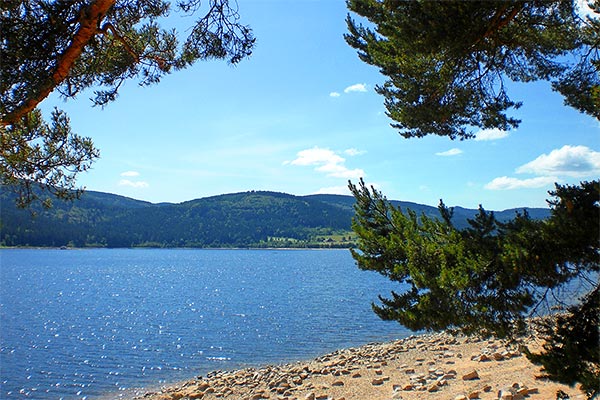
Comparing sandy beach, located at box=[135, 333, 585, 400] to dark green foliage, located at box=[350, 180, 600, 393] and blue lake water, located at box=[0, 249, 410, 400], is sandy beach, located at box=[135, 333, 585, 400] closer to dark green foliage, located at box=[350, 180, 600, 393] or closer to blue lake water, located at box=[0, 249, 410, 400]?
blue lake water, located at box=[0, 249, 410, 400]

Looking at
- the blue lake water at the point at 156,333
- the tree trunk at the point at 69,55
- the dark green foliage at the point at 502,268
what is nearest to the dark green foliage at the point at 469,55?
the dark green foliage at the point at 502,268

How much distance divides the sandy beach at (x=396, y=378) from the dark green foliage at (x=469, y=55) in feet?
16.5

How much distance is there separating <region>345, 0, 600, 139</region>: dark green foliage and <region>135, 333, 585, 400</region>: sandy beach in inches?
198

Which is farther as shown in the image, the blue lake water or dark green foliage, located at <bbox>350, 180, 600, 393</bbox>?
the blue lake water

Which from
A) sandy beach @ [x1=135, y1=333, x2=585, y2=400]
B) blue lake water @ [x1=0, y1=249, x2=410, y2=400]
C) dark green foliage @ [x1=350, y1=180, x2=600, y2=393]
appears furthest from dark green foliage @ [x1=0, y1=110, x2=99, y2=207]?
blue lake water @ [x1=0, y1=249, x2=410, y2=400]

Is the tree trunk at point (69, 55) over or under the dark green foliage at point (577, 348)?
over

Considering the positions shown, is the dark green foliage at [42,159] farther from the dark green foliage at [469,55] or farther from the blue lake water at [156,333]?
the blue lake water at [156,333]

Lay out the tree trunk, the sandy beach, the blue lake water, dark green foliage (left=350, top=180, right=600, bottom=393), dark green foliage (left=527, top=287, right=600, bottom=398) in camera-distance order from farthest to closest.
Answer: the blue lake water → the sandy beach → the tree trunk → dark green foliage (left=350, top=180, right=600, bottom=393) → dark green foliage (left=527, top=287, right=600, bottom=398)

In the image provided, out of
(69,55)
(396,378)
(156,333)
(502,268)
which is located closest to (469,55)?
(502,268)

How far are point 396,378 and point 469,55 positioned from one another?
1118 centimetres

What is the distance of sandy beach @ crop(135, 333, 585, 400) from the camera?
11281 mm

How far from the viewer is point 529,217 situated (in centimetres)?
604

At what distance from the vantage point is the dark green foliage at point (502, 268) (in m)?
5.28

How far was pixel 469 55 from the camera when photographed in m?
7.06
